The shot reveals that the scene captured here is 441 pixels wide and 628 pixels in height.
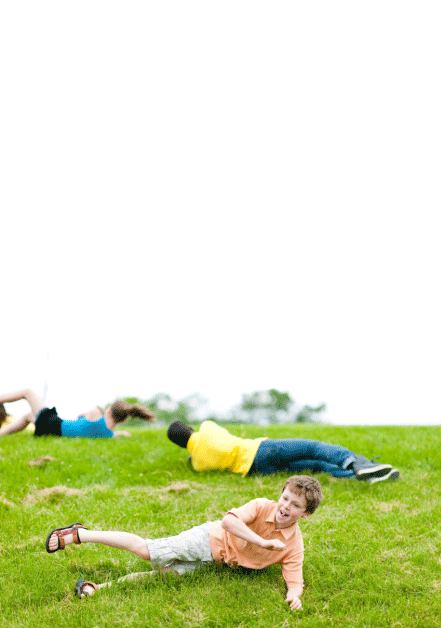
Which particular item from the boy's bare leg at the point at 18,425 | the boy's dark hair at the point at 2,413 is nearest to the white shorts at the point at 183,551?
the boy's bare leg at the point at 18,425

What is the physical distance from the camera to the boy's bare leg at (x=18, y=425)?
406 inches

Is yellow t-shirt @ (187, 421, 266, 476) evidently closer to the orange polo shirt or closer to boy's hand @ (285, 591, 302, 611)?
the orange polo shirt

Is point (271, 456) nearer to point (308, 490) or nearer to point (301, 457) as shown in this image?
point (301, 457)

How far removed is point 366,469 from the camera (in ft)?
23.8

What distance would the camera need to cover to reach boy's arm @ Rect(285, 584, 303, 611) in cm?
432

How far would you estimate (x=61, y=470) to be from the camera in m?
8.02

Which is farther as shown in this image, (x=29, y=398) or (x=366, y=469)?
(x=29, y=398)

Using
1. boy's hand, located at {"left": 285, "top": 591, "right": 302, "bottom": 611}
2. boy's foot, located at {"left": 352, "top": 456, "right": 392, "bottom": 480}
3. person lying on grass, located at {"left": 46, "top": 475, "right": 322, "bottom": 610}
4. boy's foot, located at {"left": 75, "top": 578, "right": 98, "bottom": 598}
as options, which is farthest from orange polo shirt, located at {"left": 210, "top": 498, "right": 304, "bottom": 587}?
boy's foot, located at {"left": 352, "top": 456, "right": 392, "bottom": 480}

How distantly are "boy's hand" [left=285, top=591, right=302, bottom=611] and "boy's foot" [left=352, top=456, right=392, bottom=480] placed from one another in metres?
3.05

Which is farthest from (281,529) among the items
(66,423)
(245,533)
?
(66,423)

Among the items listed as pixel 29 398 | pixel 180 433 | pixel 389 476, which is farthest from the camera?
pixel 29 398

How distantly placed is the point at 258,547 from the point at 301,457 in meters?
3.10

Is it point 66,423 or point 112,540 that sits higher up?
point 112,540

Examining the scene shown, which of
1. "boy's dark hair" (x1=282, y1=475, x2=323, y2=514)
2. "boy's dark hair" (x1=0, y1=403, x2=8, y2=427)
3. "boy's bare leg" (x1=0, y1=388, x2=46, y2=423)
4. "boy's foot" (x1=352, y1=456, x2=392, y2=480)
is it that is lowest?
"boy's foot" (x1=352, y1=456, x2=392, y2=480)
